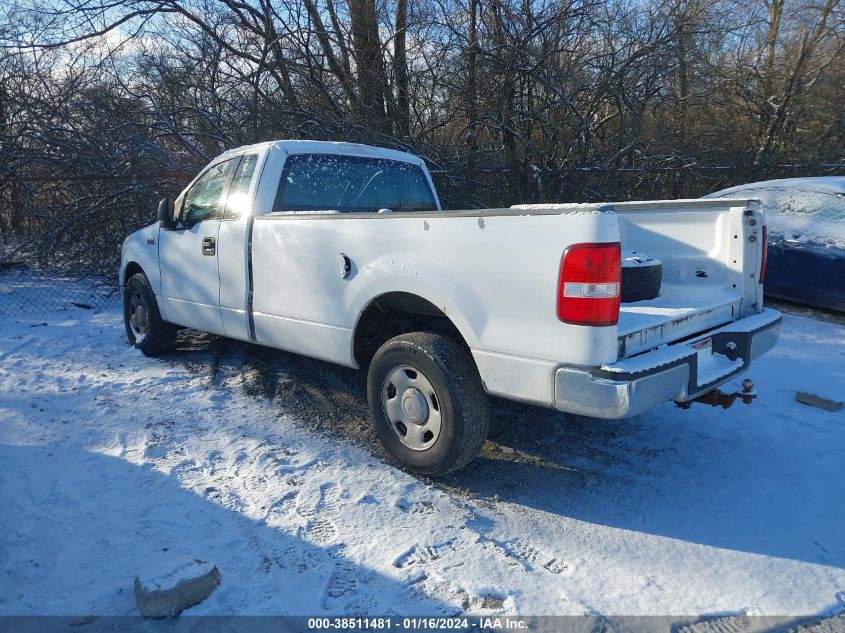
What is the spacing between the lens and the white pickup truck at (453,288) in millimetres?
2746

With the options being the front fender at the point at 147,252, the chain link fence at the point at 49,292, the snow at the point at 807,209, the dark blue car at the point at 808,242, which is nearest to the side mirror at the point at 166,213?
A: the front fender at the point at 147,252

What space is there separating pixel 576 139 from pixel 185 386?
29.1ft

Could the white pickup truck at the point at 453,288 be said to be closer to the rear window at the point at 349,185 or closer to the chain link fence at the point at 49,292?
the rear window at the point at 349,185

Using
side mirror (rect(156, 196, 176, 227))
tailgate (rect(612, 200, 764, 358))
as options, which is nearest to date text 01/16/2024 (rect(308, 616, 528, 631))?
tailgate (rect(612, 200, 764, 358))

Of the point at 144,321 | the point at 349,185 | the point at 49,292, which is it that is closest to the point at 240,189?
the point at 349,185

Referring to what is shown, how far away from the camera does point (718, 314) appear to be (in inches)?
142

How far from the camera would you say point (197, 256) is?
16.5 feet

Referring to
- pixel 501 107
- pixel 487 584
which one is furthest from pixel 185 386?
pixel 501 107

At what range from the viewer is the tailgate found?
11.6 feet

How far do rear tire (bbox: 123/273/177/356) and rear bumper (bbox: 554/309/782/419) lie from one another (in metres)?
4.28

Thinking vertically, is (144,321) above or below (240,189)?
below

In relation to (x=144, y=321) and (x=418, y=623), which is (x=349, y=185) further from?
(x=418, y=623)

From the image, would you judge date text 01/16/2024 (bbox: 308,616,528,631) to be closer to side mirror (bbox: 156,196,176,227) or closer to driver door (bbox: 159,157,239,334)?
driver door (bbox: 159,157,239,334)

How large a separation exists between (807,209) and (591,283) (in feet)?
20.5
